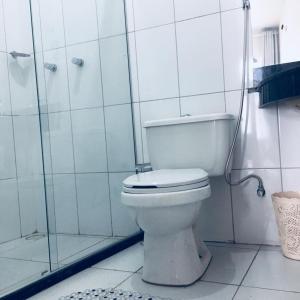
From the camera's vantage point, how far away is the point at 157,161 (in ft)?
4.99

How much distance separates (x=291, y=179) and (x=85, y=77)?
44.7 inches

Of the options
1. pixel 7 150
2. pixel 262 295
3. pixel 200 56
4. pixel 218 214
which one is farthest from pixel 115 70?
pixel 262 295

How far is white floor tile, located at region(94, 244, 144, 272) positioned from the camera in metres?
1.42

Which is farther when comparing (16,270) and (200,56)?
(200,56)

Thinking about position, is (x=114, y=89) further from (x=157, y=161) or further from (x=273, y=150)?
(x=273, y=150)

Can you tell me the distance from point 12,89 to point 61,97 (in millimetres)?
329

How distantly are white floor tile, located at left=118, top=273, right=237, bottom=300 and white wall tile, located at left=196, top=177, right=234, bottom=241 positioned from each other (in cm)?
47

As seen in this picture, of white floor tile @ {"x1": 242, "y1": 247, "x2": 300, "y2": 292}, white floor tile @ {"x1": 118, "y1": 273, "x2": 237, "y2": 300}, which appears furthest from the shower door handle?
white floor tile @ {"x1": 242, "y1": 247, "x2": 300, "y2": 292}

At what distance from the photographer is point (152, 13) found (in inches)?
69.4

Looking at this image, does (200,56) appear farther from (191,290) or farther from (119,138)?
(191,290)

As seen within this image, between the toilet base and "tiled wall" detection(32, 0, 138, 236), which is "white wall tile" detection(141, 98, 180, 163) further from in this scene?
the toilet base

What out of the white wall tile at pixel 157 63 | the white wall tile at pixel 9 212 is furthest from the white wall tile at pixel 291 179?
the white wall tile at pixel 9 212

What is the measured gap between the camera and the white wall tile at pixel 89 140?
66.9 inches

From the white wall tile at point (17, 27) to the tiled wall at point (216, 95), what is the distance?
0.59 metres
